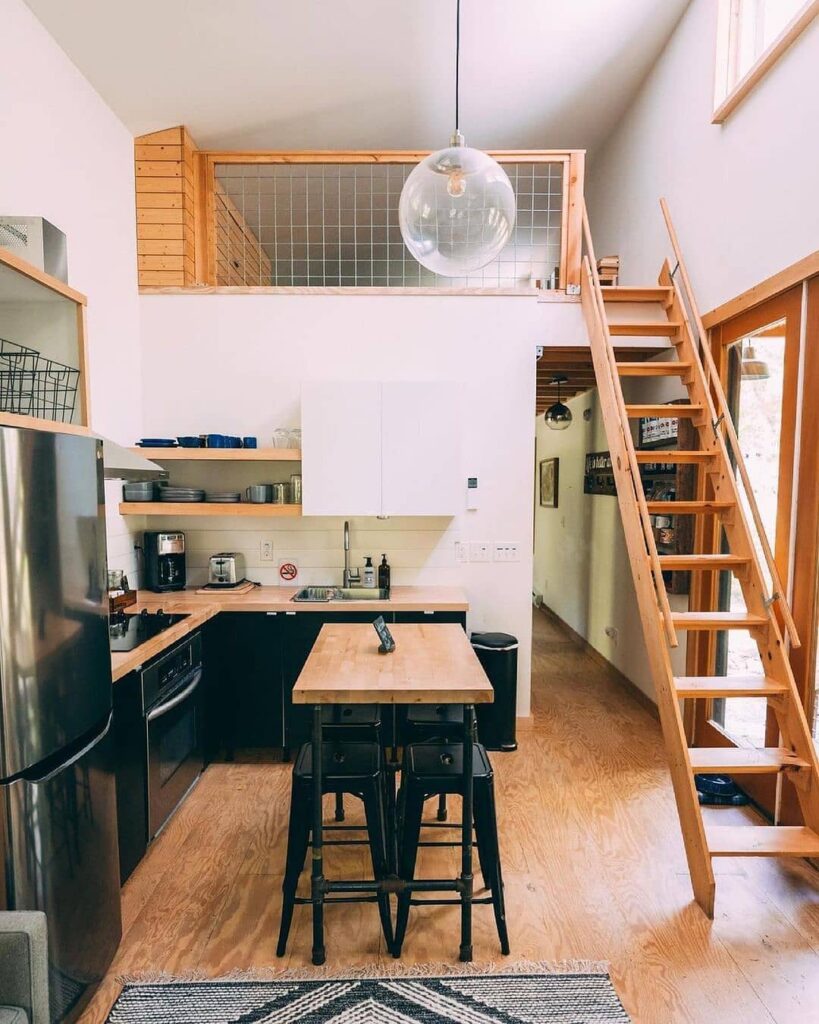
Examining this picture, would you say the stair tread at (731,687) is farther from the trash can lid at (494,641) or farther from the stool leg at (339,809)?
the stool leg at (339,809)

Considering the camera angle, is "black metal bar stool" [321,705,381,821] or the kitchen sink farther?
the kitchen sink

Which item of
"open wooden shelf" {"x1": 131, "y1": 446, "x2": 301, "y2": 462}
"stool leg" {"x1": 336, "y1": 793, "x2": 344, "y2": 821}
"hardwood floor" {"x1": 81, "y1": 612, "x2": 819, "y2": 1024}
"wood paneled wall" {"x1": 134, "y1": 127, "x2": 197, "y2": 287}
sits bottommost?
"hardwood floor" {"x1": 81, "y1": 612, "x2": 819, "y2": 1024}

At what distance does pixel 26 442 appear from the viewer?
1.54m

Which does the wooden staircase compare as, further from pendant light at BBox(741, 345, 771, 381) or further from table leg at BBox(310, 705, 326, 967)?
table leg at BBox(310, 705, 326, 967)

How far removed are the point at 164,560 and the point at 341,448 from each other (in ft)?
4.40

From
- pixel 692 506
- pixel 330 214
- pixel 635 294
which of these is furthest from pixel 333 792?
pixel 330 214

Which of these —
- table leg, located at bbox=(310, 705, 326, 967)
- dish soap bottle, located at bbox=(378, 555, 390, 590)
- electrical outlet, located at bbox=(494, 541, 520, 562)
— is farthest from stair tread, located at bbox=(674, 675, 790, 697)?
dish soap bottle, located at bbox=(378, 555, 390, 590)

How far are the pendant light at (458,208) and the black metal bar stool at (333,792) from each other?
1.88 meters

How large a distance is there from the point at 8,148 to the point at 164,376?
4.85 feet

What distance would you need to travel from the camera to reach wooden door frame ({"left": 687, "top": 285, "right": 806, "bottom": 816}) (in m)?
2.59

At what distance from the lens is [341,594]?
3.71 m

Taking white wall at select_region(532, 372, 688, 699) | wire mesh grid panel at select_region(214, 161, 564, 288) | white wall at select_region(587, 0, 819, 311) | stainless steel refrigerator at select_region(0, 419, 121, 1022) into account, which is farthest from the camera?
wire mesh grid panel at select_region(214, 161, 564, 288)

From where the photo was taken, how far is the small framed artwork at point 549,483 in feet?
22.8

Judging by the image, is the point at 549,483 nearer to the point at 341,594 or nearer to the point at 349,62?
the point at 341,594
